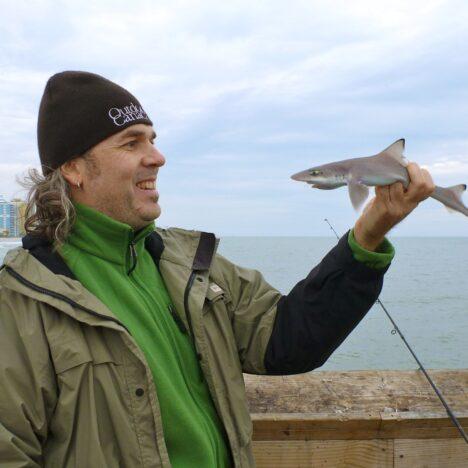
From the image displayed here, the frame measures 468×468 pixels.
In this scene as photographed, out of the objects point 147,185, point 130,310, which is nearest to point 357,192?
point 147,185

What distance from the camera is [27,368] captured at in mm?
1968

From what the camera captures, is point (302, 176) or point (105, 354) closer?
point (105, 354)

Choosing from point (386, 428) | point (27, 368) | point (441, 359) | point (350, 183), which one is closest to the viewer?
point (27, 368)

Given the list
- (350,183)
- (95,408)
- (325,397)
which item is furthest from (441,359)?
(95,408)

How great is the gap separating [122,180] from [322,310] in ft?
3.80

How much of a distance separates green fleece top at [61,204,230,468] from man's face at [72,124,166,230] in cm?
9

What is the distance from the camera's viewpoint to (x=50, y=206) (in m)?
2.48

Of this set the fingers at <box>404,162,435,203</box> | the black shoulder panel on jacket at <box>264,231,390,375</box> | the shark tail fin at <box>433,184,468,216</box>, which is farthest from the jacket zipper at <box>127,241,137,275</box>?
the shark tail fin at <box>433,184,468,216</box>

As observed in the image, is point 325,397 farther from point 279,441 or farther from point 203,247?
point 203,247

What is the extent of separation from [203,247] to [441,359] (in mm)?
13865

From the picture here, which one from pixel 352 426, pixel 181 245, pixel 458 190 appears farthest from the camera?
pixel 352 426

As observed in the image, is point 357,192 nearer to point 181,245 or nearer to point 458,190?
point 458,190

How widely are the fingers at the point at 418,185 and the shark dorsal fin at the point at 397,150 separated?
8.3 inches

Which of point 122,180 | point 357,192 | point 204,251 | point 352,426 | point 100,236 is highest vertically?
point 122,180
